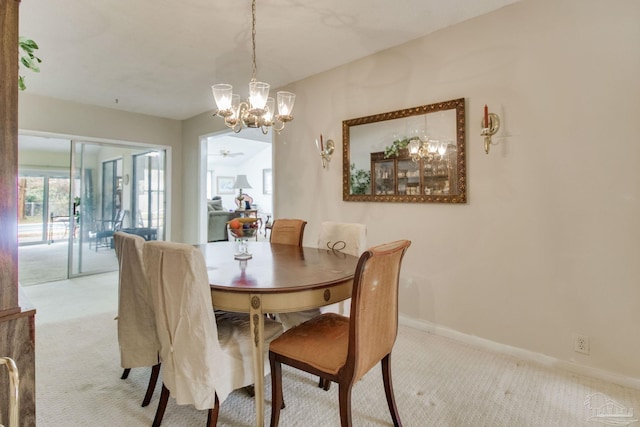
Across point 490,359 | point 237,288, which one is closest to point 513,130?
point 490,359

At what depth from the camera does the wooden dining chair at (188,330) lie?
1329mm

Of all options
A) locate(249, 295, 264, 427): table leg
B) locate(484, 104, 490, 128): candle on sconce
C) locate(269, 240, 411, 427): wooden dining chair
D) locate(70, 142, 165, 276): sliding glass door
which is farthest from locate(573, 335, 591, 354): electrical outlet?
locate(70, 142, 165, 276): sliding glass door

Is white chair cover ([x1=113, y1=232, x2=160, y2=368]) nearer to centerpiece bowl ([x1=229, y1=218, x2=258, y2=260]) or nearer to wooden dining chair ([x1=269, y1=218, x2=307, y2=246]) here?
centerpiece bowl ([x1=229, y1=218, x2=258, y2=260])

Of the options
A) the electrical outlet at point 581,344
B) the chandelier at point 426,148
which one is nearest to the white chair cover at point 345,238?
the chandelier at point 426,148

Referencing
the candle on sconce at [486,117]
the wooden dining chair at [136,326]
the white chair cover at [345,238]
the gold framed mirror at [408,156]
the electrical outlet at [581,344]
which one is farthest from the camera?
the gold framed mirror at [408,156]

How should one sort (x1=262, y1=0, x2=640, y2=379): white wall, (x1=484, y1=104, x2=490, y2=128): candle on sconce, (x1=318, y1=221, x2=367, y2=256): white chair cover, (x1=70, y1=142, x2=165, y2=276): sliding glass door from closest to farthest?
(x1=262, y1=0, x2=640, y2=379): white wall
(x1=484, y1=104, x2=490, y2=128): candle on sconce
(x1=318, y1=221, x2=367, y2=256): white chair cover
(x1=70, y1=142, x2=165, y2=276): sliding glass door

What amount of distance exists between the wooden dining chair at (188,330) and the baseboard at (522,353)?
1.85m

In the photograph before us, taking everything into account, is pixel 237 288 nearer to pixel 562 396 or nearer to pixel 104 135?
pixel 562 396

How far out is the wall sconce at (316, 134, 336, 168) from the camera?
11.1ft

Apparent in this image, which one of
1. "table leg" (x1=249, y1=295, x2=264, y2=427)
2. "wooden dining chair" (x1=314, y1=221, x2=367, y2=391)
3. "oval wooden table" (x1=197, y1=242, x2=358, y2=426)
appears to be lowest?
"table leg" (x1=249, y1=295, x2=264, y2=427)

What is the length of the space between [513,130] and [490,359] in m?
1.65

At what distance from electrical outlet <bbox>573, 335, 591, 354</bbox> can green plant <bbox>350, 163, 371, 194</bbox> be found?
1.90 meters

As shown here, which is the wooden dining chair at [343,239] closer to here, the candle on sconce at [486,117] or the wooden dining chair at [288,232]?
the wooden dining chair at [288,232]

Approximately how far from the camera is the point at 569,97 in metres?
2.09
